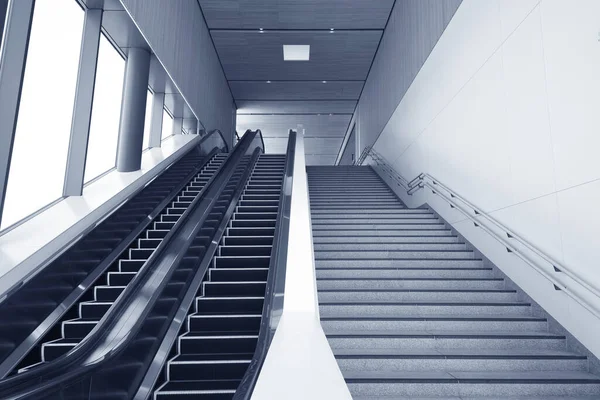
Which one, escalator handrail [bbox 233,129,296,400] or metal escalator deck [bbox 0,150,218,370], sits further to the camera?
metal escalator deck [bbox 0,150,218,370]

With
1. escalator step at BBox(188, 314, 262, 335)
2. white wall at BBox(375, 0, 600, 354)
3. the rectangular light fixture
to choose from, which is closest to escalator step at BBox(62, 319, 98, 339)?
escalator step at BBox(188, 314, 262, 335)

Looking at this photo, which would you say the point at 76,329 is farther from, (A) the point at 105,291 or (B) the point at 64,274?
(A) the point at 105,291

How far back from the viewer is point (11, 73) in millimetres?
4738

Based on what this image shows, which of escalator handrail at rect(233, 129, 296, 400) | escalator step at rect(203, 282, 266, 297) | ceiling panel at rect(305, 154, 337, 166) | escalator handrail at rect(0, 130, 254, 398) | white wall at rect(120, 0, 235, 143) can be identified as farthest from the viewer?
ceiling panel at rect(305, 154, 337, 166)

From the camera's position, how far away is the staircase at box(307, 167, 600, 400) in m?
3.85

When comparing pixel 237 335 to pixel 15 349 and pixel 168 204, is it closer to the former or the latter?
pixel 15 349

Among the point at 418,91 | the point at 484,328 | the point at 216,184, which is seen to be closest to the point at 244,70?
the point at 418,91

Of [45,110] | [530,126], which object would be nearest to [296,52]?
[45,110]

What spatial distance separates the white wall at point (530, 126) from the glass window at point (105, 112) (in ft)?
18.8

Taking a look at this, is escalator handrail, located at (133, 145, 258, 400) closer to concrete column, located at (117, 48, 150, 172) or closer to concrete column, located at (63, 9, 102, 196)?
concrete column, located at (63, 9, 102, 196)

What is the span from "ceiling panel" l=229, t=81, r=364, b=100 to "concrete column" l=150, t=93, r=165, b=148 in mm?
6524

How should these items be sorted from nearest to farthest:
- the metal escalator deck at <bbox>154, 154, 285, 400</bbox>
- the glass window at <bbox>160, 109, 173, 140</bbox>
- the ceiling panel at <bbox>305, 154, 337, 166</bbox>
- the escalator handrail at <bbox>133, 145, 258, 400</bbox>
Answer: the escalator handrail at <bbox>133, 145, 258, 400</bbox>, the metal escalator deck at <bbox>154, 154, 285, 400</bbox>, the glass window at <bbox>160, 109, 173, 140</bbox>, the ceiling panel at <bbox>305, 154, 337, 166</bbox>

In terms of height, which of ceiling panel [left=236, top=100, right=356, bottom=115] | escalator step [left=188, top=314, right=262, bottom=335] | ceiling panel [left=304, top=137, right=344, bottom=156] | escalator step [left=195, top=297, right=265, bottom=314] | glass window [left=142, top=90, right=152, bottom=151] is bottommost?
escalator step [left=188, top=314, right=262, bottom=335]

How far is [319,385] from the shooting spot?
86.3 inches
